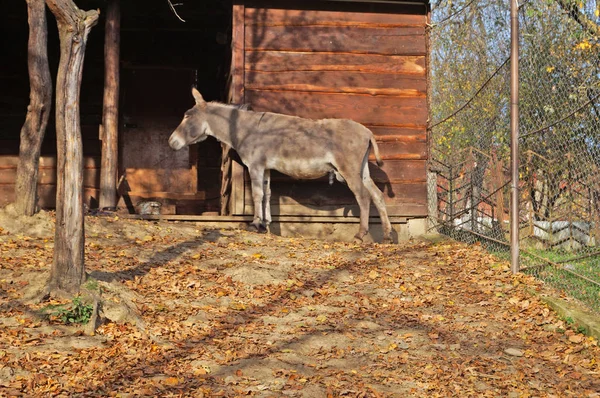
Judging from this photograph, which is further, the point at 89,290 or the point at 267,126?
the point at 267,126

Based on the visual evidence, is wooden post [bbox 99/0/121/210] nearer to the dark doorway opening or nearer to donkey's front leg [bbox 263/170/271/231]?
donkey's front leg [bbox 263/170/271/231]

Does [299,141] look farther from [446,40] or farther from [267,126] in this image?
[446,40]

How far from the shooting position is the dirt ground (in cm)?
540

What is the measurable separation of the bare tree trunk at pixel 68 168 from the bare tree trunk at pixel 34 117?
312cm

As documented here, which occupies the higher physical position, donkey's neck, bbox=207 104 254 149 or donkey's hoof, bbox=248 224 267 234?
donkey's neck, bbox=207 104 254 149

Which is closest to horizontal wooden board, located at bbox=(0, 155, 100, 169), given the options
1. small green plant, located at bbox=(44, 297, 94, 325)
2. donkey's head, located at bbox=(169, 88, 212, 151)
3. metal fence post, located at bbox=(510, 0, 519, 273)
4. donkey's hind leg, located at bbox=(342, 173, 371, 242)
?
donkey's head, located at bbox=(169, 88, 212, 151)

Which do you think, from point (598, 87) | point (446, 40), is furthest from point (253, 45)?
point (446, 40)

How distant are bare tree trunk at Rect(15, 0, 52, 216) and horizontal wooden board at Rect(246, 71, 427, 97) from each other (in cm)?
346

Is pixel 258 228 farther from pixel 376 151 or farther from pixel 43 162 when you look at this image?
pixel 43 162

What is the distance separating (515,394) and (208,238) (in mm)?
5576

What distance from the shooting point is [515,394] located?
550cm

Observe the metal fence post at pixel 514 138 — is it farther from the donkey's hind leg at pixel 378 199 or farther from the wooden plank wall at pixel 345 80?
the wooden plank wall at pixel 345 80

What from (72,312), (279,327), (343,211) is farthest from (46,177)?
(279,327)

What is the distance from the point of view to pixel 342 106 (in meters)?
12.2
